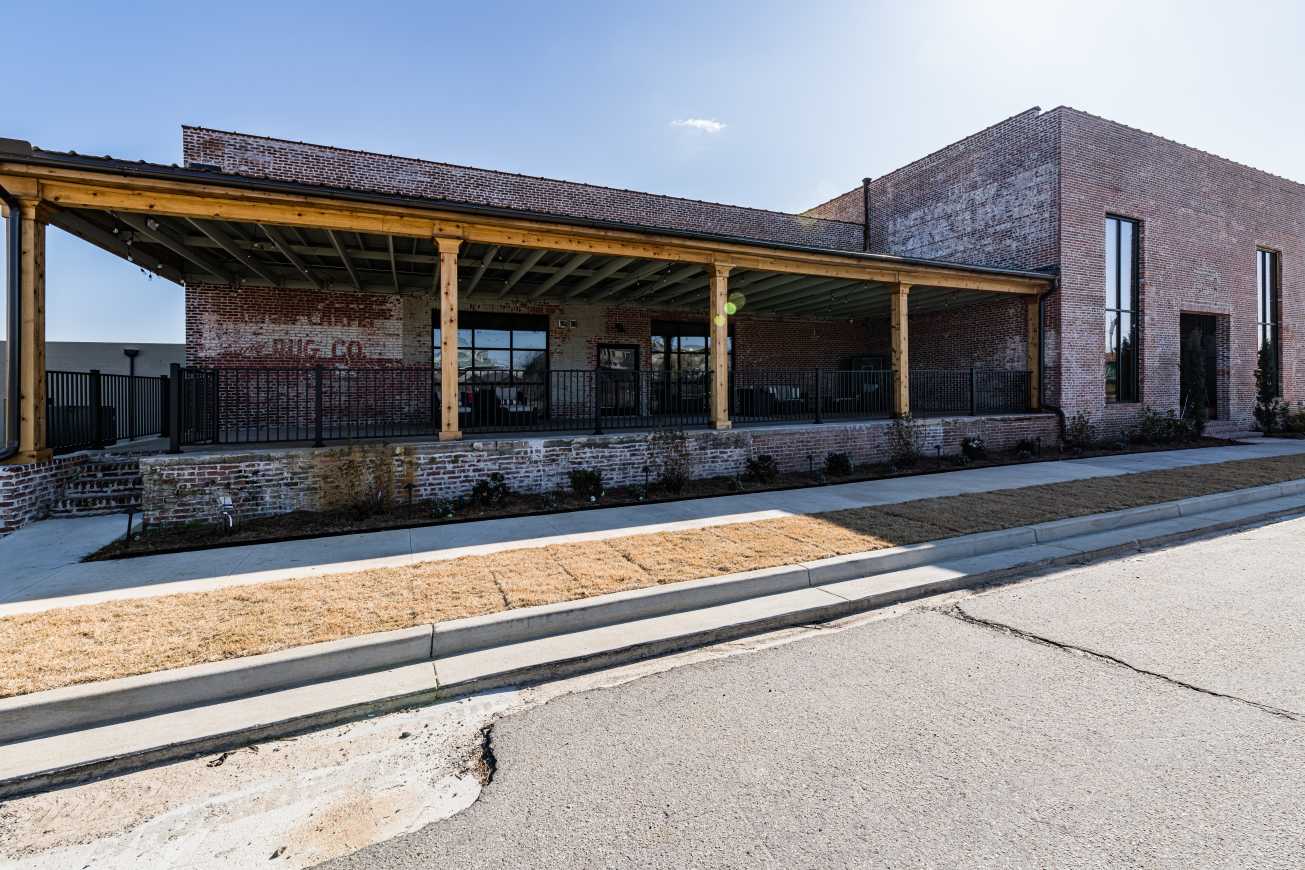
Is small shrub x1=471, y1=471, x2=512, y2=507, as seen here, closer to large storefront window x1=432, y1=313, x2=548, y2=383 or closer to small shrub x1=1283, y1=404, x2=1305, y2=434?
large storefront window x1=432, y1=313, x2=548, y2=383

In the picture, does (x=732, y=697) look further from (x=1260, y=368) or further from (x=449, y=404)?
(x=1260, y=368)

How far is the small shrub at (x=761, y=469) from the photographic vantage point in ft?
32.0

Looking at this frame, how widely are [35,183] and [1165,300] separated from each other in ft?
72.7

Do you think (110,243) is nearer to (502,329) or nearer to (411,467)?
(411,467)

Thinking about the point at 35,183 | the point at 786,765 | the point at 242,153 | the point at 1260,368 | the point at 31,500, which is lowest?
the point at 786,765

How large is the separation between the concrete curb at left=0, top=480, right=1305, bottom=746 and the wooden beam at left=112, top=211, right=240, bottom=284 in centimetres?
710

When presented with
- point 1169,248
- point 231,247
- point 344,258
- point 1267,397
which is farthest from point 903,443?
point 1267,397

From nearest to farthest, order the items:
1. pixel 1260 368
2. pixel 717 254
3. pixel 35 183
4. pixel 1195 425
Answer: pixel 35 183, pixel 717 254, pixel 1195 425, pixel 1260 368

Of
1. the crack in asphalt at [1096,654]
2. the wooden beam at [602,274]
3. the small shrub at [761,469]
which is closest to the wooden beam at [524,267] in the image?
the wooden beam at [602,274]

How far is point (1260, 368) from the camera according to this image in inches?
704

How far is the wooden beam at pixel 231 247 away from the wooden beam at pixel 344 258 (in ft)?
4.57

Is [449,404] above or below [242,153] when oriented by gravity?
below

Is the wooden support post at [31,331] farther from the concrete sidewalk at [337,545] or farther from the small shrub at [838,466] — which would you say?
the small shrub at [838,466]

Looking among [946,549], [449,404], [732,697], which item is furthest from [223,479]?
[946,549]
